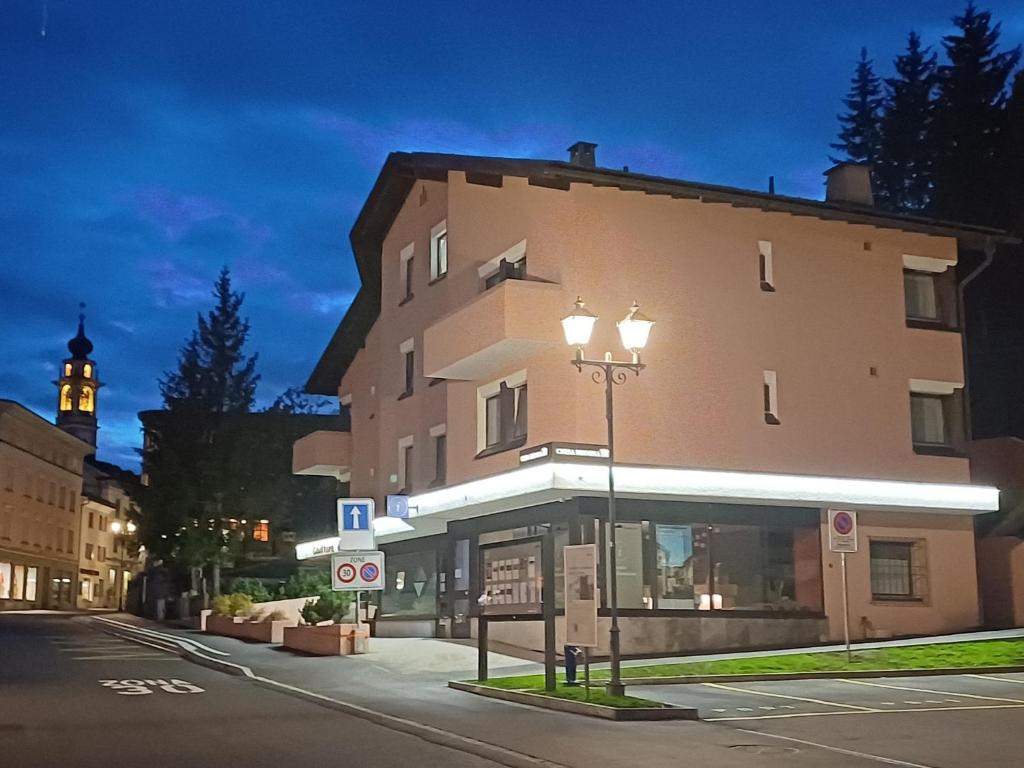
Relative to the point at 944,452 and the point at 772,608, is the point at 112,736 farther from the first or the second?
the point at 944,452

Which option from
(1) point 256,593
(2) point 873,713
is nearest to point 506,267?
(2) point 873,713

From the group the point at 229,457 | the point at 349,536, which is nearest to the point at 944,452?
the point at 349,536

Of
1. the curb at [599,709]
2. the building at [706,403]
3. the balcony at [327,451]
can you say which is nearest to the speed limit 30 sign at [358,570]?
the building at [706,403]

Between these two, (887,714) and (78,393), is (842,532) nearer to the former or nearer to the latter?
(887,714)

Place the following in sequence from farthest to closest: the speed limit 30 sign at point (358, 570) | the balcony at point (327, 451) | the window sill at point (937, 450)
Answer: the balcony at point (327, 451) → the window sill at point (937, 450) → the speed limit 30 sign at point (358, 570)

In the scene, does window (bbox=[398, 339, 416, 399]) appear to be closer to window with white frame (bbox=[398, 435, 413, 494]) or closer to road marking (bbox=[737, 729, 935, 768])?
window with white frame (bbox=[398, 435, 413, 494])

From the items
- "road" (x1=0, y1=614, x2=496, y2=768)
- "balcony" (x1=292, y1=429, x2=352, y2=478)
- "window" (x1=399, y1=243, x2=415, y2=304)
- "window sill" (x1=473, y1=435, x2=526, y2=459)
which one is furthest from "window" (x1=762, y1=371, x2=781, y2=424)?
"balcony" (x1=292, y1=429, x2=352, y2=478)

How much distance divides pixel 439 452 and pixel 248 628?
7581 mm

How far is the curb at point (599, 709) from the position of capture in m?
15.4

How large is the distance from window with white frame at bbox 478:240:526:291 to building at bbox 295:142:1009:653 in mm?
60

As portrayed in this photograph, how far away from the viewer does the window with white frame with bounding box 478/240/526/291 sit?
1065 inches

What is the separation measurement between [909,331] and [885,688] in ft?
41.4

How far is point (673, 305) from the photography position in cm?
2659

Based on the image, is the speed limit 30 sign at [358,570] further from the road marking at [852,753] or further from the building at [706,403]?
the road marking at [852,753]
